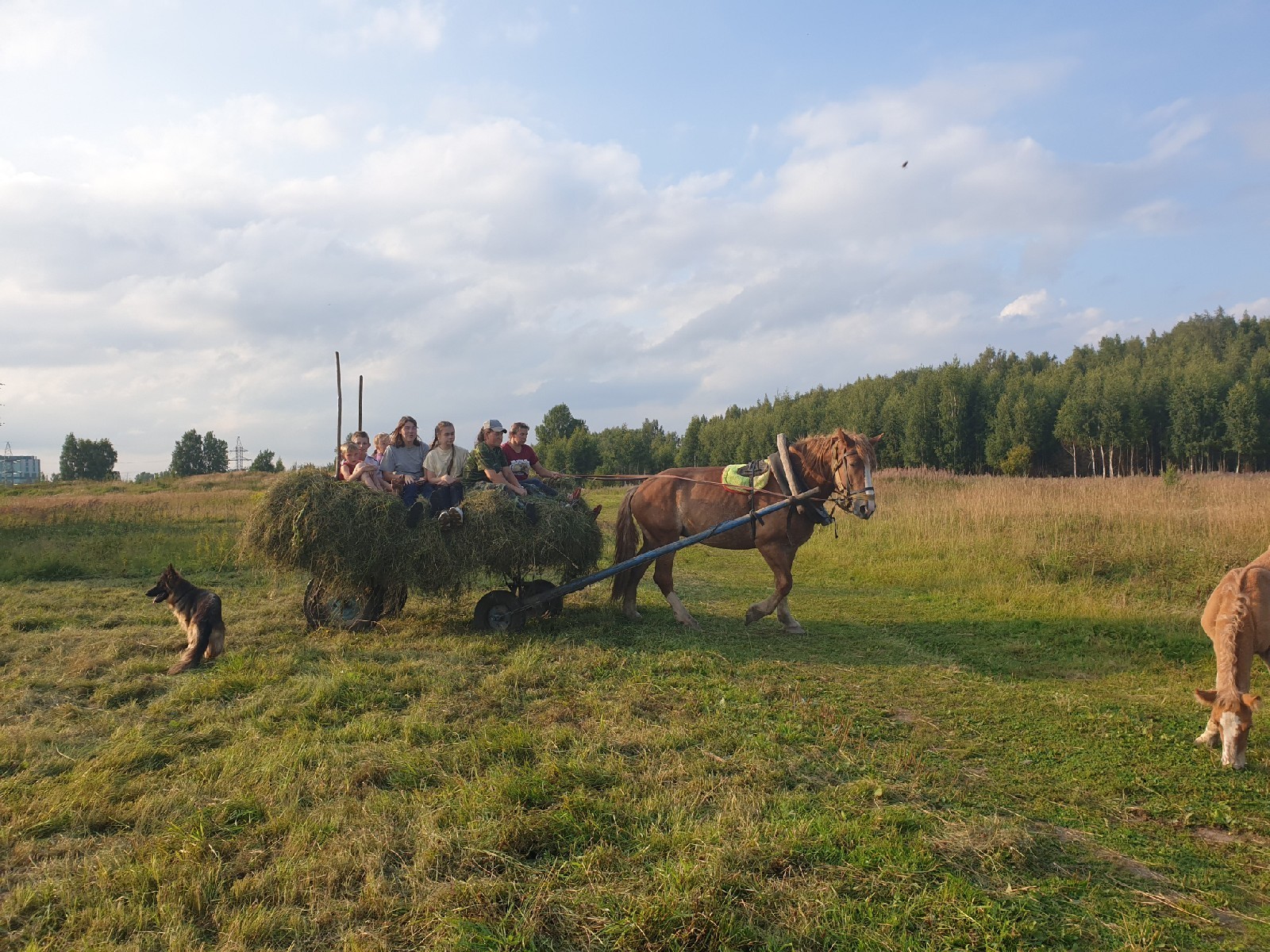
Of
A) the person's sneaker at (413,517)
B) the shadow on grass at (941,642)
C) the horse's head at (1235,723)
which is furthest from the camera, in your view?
the person's sneaker at (413,517)

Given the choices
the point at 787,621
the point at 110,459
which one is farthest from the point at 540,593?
the point at 110,459

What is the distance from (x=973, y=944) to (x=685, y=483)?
6092 mm

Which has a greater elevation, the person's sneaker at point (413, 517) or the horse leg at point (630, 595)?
the person's sneaker at point (413, 517)

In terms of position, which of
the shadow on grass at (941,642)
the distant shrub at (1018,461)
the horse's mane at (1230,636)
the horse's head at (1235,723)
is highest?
the distant shrub at (1018,461)

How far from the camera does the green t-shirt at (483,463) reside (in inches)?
302

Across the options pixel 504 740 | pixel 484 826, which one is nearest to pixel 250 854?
pixel 484 826

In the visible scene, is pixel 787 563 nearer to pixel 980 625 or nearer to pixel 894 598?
pixel 980 625

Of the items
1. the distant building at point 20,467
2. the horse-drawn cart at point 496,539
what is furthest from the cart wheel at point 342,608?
the distant building at point 20,467

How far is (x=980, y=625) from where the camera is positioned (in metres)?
7.83

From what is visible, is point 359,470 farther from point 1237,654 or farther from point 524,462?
point 1237,654

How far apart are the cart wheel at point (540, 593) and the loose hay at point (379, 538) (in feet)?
1.84

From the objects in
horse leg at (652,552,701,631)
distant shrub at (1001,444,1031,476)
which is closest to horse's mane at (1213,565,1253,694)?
horse leg at (652,552,701,631)

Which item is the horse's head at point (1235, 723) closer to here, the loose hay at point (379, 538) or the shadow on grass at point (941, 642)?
the shadow on grass at point (941, 642)

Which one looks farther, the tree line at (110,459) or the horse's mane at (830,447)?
the tree line at (110,459)
